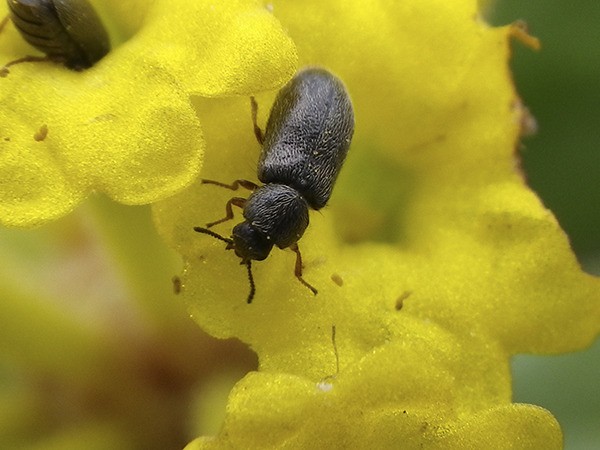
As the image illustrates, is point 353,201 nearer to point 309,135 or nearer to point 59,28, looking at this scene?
point 309,135

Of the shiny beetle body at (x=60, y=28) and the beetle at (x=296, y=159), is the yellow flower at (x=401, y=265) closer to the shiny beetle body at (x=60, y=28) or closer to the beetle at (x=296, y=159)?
the beetle at (x=296, y=159)

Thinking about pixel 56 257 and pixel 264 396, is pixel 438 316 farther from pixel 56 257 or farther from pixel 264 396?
pixel 56 257

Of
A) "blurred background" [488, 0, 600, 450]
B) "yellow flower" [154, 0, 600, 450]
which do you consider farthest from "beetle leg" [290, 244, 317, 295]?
"blurred background" [488, 0, 600, 450]

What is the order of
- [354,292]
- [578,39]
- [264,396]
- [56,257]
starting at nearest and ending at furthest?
[264,396] < [354,292] < [56,257] < [578,39]

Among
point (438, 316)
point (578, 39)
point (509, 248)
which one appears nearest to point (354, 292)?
point (438, 316)

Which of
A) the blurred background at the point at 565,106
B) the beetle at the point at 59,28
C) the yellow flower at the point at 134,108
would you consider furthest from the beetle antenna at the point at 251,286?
the blurred background at the point at 565,106

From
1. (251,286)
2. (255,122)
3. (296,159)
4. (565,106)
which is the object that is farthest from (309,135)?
(565,106)

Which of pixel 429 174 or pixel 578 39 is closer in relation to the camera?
pixel 429 174
